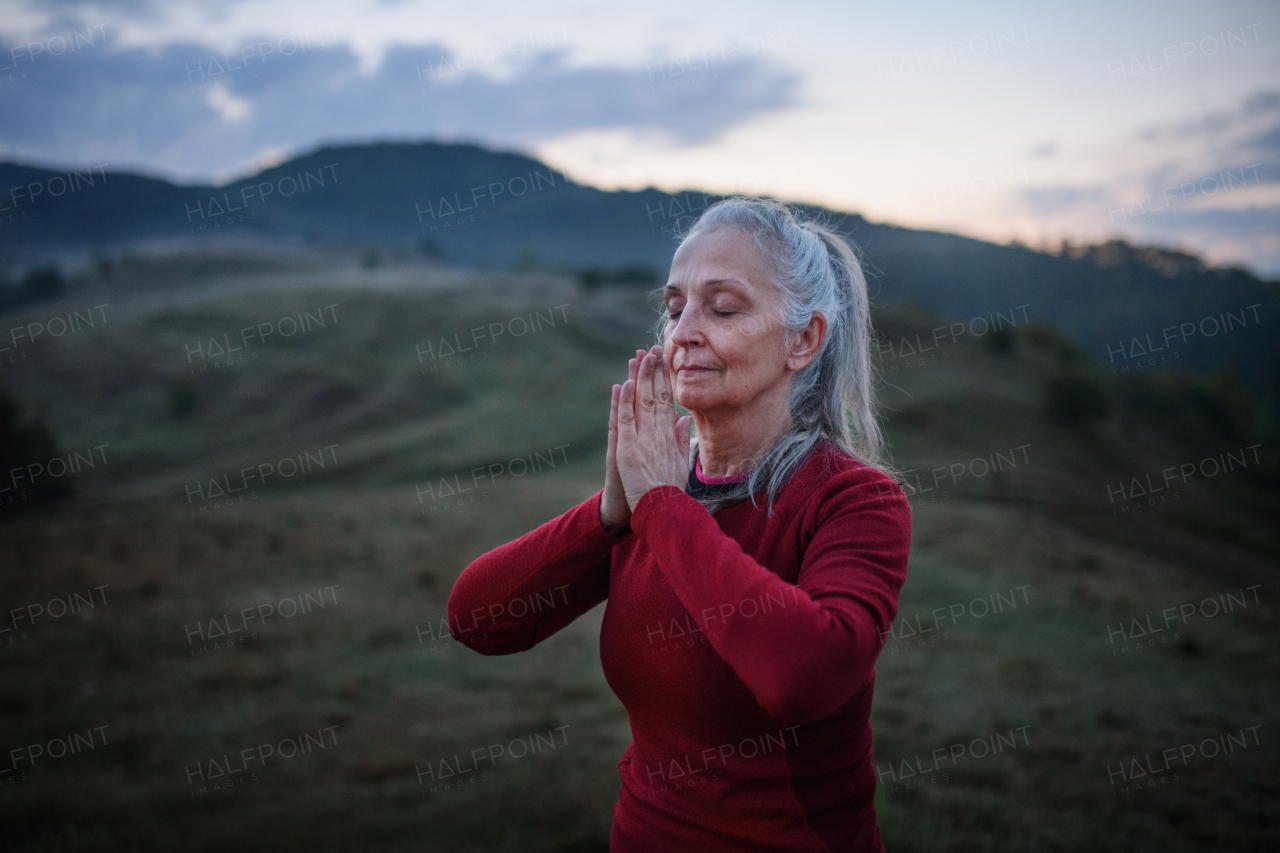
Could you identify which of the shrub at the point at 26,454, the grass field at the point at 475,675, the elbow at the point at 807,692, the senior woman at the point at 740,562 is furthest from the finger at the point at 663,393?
the shrub at the point at 26,454

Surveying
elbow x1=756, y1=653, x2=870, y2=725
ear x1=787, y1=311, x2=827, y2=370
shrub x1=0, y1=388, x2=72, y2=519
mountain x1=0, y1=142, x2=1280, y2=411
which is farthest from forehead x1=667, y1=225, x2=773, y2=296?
mountain x1=0, y1=142, x2=1280, y2=411

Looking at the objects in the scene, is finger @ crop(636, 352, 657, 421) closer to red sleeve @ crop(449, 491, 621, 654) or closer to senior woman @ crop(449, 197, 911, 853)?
senior woman @ crop(449, 197, 911, 853)

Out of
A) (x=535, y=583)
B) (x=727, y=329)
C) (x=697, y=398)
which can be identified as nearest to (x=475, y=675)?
(x=535, y=583)

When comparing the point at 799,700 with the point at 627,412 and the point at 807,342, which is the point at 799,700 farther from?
the point at 807,342

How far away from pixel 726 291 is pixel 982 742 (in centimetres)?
624

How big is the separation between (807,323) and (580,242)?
518 ft

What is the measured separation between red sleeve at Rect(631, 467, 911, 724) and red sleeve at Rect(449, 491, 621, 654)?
1.30ft

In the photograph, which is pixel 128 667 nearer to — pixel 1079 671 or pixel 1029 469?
pixel 1079 671

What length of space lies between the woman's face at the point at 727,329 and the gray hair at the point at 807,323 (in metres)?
0.05

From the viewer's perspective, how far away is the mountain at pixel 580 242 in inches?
3703

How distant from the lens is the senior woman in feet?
4.96

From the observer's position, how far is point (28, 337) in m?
44.5

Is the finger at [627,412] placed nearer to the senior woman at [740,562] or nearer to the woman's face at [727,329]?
the senior woman at [740,562]

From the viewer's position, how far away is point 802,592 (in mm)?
1480
